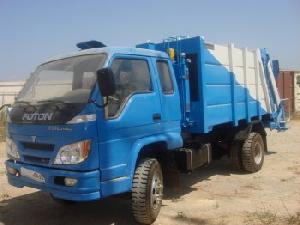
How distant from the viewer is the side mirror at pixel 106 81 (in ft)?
15.9

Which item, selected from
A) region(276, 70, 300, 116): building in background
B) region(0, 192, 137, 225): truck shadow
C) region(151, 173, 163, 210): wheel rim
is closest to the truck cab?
region(151, 173, 163, 210): wheel rim

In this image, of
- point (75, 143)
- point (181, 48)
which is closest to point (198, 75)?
point (181, 48)

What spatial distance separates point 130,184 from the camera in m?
5.40

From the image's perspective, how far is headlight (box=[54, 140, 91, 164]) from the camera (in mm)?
4945

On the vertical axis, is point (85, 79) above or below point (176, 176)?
above

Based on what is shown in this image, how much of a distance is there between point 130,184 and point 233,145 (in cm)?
430

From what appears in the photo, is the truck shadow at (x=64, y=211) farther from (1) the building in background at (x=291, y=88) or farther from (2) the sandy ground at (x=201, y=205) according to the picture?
(1) the building in background at (x=291, y=88)

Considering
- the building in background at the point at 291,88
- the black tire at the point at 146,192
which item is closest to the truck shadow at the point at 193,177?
the black tire at the point at 146,192

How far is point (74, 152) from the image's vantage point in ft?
16.3

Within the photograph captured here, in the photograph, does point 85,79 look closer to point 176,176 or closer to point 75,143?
point 75,143

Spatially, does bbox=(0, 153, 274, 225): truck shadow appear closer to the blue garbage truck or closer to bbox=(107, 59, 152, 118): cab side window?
the blue garbage truck

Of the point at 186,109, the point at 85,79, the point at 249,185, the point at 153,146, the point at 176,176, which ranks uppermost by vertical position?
the point at 85,79

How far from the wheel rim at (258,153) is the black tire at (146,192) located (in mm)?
4085

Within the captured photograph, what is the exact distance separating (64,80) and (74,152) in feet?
3.90
